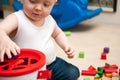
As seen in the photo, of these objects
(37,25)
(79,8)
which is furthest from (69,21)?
(37,25)

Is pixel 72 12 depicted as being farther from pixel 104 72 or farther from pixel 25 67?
pixel 25 67

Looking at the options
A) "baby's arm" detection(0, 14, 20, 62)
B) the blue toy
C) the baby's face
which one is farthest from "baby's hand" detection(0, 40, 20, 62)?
the blue toy

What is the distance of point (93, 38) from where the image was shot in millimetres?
1473

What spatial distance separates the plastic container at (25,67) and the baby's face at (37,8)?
0.14 metres

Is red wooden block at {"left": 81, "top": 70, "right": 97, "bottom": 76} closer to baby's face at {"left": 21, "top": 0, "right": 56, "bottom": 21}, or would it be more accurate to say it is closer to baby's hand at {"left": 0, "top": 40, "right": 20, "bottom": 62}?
baby's face at {"left": 21, "top": 0, "right": 56, "bottom": 21}

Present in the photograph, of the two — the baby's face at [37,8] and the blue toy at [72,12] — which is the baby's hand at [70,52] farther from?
the blue toy at [72,12]

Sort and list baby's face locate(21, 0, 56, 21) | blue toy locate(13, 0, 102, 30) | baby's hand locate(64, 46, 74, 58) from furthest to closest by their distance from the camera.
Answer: blue toy locate(13, 0, 102, 30) < baby's hand locate(64, 46, 74, 58) < baby's face locate(21, 0, 56, 21)

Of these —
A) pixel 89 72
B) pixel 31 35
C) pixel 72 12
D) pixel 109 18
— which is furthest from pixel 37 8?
pixel 109 18

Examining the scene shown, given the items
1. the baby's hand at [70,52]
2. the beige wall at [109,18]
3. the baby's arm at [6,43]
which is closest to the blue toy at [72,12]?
the beige wall at [109,18]

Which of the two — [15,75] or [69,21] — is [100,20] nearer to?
[69,21]

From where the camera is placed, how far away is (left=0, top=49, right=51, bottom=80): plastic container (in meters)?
0.62

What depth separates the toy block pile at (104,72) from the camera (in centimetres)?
102

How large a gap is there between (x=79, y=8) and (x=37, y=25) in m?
0.71

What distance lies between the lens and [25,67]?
25.5 inches
